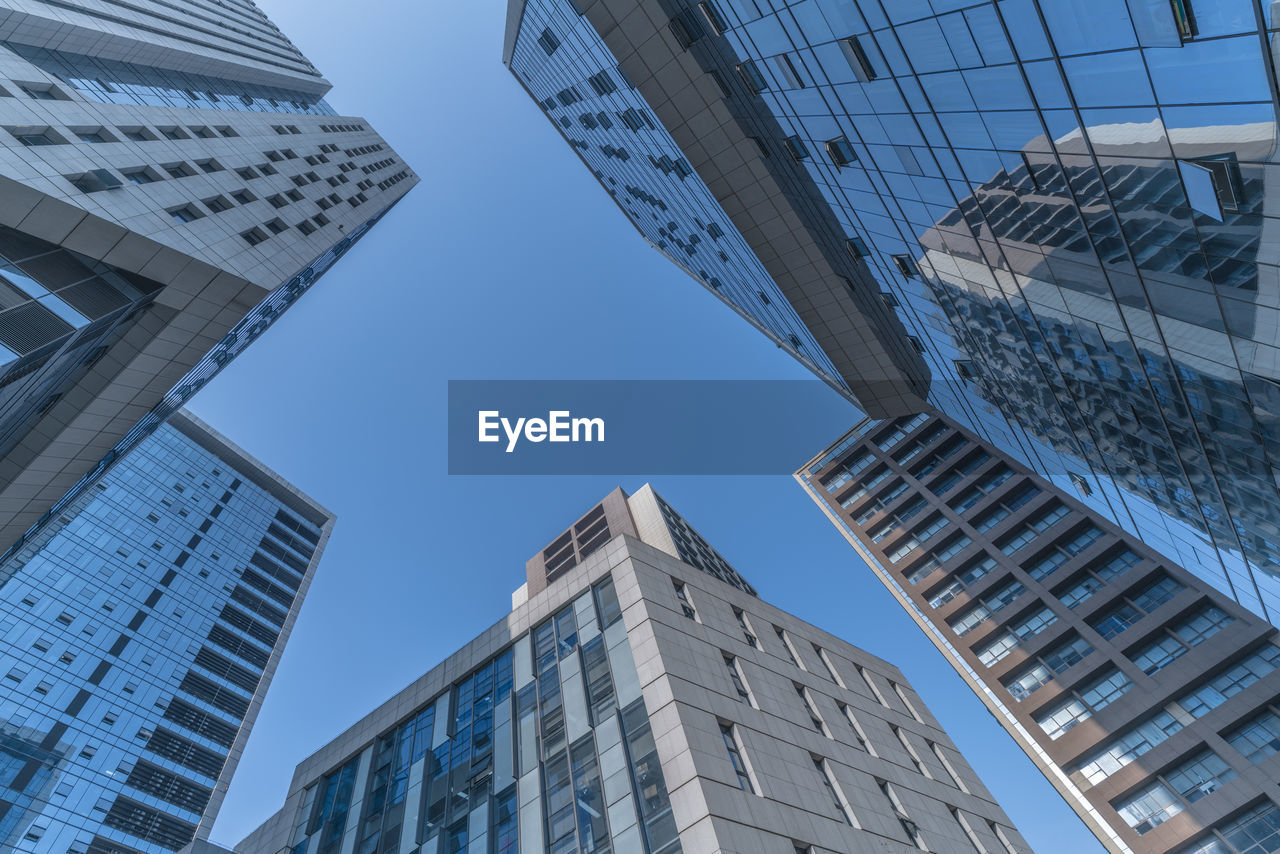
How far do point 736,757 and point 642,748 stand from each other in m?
3.59

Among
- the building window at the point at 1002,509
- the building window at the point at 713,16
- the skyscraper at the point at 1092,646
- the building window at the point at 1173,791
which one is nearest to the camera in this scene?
the building window at the point at 713,16

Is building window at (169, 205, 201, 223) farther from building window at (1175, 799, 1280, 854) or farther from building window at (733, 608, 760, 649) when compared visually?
building window at (1175, 799, 1280, 854)

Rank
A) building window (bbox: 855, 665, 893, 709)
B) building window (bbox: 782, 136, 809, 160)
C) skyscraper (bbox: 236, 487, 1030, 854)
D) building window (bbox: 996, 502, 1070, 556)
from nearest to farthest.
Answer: skyscraper (bbox: 236, 487, 1030, 854), building window (bbox: 782, 136, 809, 160), building window (bbox: 855, 665, 893, 709), building window (bbox: 996, 502, 1070, 556)

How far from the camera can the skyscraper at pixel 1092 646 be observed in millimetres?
39062

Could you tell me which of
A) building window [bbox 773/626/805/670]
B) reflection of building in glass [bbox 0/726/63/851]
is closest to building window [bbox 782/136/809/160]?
building window [bbox 773/626/805/670]

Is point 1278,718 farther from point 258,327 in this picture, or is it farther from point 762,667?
point 258,327

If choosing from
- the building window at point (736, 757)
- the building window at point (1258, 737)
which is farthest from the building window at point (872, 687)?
the building window at point (1258, 737)

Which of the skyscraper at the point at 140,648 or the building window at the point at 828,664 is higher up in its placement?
the skyscraper at the point at 140,648

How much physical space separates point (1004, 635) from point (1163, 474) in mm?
27482

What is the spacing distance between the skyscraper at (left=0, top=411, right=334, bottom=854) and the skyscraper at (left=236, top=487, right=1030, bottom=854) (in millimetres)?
38277

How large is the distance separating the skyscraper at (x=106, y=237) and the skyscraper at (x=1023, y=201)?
22.3 meters

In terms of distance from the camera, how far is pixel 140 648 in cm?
7588

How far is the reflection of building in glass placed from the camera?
5697cm

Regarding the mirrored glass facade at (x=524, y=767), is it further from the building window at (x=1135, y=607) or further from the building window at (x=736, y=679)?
the building window at (x=1135, y=607)
